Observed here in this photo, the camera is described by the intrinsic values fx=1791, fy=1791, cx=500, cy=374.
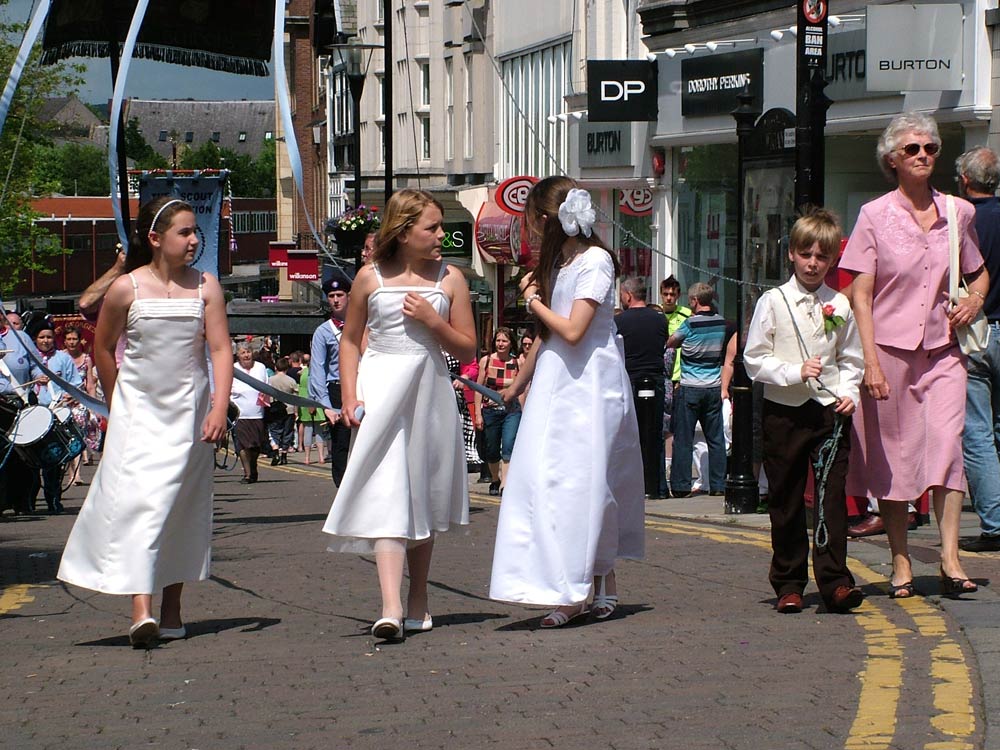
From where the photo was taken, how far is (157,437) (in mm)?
7199

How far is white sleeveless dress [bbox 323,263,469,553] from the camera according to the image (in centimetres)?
710

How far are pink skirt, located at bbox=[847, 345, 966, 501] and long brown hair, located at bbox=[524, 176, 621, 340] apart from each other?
4.30ft

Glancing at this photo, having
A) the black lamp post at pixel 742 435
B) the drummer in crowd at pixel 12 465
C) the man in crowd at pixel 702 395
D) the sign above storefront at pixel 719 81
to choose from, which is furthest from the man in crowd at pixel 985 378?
the sign above storefront at pixel 719 81

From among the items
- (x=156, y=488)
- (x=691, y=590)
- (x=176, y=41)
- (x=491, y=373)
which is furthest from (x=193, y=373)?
(x=491, y=373)

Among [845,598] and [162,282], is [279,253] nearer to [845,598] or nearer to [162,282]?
[162,282]

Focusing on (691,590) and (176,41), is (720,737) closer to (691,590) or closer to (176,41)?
(691,590)

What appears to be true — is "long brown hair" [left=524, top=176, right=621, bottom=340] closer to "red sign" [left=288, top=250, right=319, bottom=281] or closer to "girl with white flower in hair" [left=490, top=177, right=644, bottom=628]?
"girl with white flower in hair" [left=490, top=177, right=644, bottom=628]

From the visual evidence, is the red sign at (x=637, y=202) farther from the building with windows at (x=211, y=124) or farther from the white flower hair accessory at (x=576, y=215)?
the building with windows at (x=211, y=124)

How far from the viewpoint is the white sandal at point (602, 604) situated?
24.5 feet

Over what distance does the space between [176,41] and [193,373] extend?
19.4 feet

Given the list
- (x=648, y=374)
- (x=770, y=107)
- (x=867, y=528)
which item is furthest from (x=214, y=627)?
(x=770, y=107)

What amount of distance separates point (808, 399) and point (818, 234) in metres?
0.68

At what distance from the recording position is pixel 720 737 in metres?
5.30

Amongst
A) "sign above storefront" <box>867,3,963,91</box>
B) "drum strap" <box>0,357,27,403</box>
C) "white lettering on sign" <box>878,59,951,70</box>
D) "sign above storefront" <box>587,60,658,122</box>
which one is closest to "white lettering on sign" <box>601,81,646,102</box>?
"sign above storefront" <box>587,60,658,122</box>
